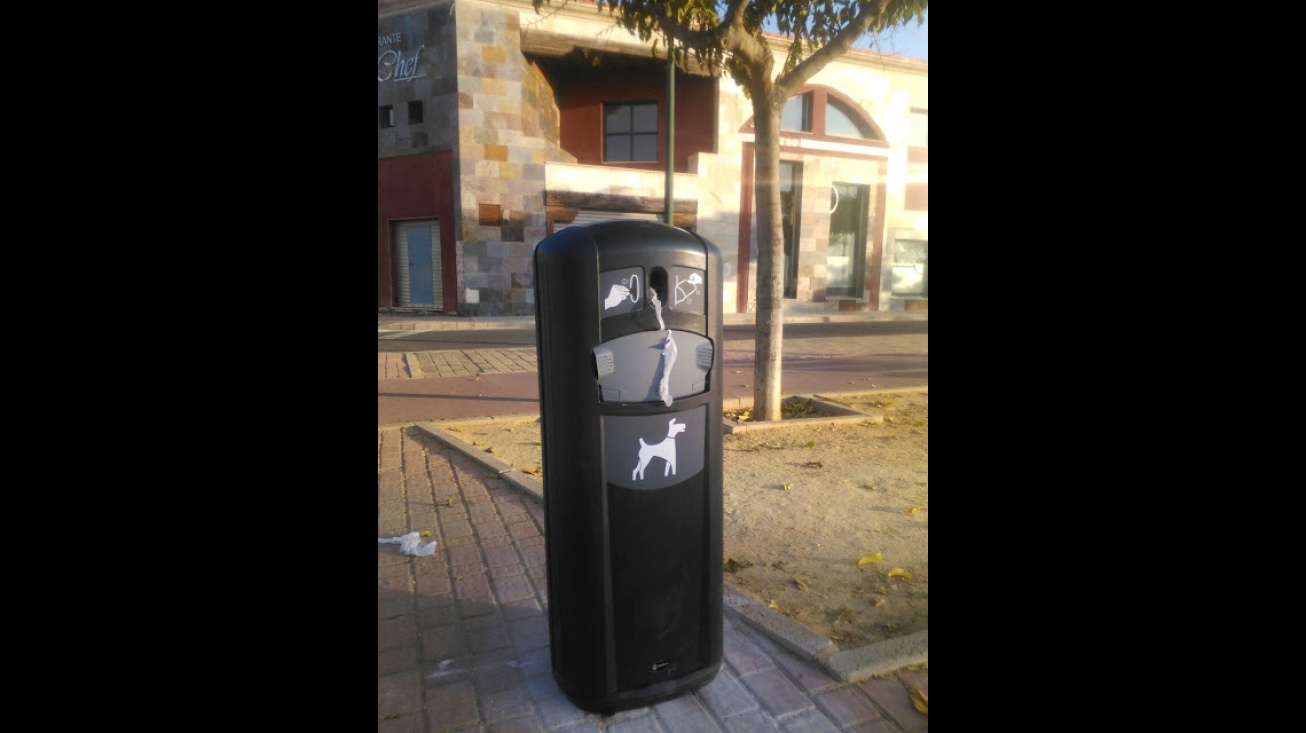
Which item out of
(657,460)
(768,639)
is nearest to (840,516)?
(768,639)

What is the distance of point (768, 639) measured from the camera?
2.36 metres

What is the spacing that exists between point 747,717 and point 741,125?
17.8 metres

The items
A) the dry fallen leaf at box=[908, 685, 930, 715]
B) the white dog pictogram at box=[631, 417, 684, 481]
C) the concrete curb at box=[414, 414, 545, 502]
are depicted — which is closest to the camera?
the white dog pictogram at box=[631, 417, 684, 481]

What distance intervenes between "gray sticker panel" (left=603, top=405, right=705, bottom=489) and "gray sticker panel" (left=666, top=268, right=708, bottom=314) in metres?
0.31

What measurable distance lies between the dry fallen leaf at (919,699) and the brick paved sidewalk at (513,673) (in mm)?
21

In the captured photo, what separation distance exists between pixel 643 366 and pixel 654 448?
248mm

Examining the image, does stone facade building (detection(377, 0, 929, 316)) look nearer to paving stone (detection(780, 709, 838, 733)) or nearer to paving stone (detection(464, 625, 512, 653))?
paving stone (detection(464, 625, 512, 653))

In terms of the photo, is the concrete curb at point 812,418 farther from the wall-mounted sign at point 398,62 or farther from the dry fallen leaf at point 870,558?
the wall-mounted sign at point 398,62

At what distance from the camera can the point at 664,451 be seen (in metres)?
1.90

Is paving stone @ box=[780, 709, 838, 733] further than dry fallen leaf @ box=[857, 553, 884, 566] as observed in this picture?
No

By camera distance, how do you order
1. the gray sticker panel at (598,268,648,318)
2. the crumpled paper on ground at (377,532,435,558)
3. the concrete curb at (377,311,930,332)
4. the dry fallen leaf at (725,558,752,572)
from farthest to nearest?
the concrete curb at (377,311,930,332) < the crumpled paper on ground at (377,532,435,558) < the dry fallen leaf at (725,558,752,572) < the gray sticker panel at (598,268,648,318)

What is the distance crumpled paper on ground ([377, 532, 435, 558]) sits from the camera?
315cm

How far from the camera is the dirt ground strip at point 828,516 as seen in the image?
2.66 m

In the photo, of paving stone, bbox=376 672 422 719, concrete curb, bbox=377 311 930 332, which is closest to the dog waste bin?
paving stone, bbox=376 672 422 719
